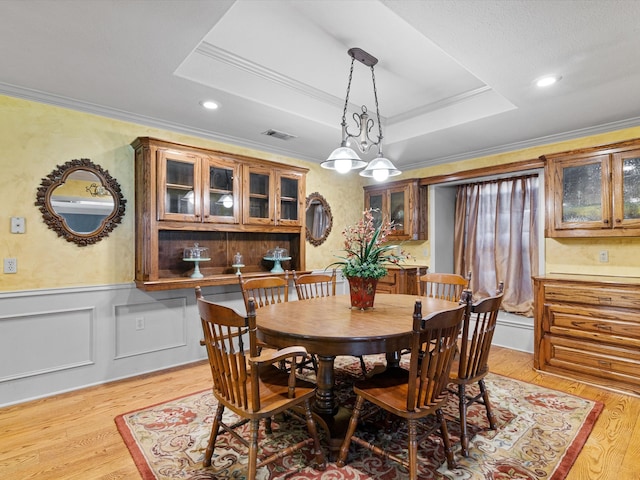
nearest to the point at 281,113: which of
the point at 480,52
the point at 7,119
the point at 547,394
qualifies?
the point at 480,52

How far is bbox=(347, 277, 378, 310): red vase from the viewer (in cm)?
247

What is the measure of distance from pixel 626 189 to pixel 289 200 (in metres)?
3.34

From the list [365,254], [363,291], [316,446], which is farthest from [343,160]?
[316,446]

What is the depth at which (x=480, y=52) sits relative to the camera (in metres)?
2.16

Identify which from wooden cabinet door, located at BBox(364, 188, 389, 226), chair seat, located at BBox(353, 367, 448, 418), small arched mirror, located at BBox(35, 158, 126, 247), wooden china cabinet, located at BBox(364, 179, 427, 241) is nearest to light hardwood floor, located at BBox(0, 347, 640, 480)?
chair seat, located at BBox(353, 367, 448, 418)

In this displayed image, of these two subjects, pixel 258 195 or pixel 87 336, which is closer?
pixel 87 336

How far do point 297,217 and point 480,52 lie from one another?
263 cm

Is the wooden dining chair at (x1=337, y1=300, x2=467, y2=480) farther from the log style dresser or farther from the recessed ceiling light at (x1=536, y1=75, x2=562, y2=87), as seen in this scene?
the log style dresser

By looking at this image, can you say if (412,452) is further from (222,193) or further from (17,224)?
(17,224)

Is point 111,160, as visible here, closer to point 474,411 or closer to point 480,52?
point 480,52

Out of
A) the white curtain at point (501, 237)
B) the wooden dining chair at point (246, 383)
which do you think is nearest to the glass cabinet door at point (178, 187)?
the wooden dining chair at point (246, 383)

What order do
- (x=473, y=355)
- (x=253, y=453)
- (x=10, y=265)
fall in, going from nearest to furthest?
(x=253, y=453), (x=473, y=355), (x=10, y=265)

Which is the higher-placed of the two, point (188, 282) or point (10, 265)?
point (10, 265)

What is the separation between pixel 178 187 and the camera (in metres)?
3.31
